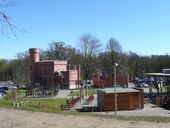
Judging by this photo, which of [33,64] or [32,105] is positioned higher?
[33,64]

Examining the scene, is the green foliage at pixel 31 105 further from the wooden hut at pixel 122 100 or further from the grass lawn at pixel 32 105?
the wooden hut at pixel 122 100

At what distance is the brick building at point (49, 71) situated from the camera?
118375 millimetres

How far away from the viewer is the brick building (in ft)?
388

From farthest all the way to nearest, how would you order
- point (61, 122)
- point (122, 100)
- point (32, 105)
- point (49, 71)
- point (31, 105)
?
point (49, 71), point (122, 100), point (32, 105), point (31, 105), point (61, 122)

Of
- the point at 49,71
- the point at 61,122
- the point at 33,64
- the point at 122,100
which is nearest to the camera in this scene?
the point at 61,122

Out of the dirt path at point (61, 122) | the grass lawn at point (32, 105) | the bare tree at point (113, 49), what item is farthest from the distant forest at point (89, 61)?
the dirt path at point (61, 122)

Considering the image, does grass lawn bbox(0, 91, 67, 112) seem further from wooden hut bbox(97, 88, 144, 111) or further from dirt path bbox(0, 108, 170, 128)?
wooden hut bbox(97, 88, 144, 111)

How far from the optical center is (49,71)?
120188 mm

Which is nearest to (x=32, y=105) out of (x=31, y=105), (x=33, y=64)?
(x=31, y=105)

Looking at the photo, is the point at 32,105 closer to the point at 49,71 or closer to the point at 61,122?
the point at 61,122

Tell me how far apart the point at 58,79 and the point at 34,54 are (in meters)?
11.6

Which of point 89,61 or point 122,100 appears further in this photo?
point 89,61

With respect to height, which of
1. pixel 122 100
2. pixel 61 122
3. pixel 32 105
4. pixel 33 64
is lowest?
pixel 122 100

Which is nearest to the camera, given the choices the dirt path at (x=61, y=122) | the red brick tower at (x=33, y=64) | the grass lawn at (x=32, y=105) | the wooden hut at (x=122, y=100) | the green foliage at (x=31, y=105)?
the dirt path at (x=61, y=122)
